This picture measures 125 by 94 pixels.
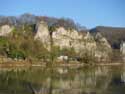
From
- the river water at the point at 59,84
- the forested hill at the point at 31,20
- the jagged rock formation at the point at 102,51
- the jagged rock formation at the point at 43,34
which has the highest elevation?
the forested hill at the point at 31,20

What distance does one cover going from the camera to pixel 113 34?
122 metres

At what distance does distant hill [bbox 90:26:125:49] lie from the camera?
384 feet

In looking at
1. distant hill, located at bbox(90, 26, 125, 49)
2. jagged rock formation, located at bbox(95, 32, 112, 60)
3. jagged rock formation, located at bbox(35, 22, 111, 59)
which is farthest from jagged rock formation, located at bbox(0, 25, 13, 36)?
distant hill, located at bbox(90, 26, 125, 49)

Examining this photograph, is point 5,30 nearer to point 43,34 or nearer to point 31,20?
point 43,34

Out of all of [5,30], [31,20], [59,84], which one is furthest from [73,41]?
[59,84]

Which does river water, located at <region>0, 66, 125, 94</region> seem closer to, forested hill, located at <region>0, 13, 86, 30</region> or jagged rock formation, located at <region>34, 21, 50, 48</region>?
jagged rock formation, located at <region>34, 21, 50, 48</region>

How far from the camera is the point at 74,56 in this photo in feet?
232

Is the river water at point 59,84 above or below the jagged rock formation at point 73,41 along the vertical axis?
below

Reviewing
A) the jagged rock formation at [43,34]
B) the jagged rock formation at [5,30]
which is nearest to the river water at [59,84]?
the jagged rock formation at [5,30]

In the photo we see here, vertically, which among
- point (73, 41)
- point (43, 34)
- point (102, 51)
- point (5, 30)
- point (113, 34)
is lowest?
point (102, 51)

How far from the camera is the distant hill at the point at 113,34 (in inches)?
4609

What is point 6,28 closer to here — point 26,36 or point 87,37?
point 26,36

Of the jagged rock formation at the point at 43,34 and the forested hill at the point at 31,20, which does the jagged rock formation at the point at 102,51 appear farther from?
the jagged rock formation at the point at 43,34

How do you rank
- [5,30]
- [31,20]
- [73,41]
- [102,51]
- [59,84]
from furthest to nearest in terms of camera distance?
[31,20] < [102,51] < [73,41] < [5,30] < [59,84]
